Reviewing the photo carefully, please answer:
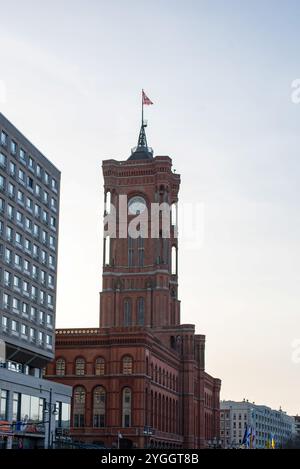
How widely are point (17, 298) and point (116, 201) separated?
75.5 metres

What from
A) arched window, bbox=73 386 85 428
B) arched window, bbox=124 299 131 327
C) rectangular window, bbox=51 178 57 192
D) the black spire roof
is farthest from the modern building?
the black spire roof

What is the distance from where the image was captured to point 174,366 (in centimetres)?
14588

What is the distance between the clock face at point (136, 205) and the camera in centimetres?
16300

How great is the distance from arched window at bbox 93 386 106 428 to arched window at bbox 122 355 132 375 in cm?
436

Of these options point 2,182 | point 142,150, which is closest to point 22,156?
point 2,182

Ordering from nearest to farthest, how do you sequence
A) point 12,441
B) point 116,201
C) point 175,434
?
point 12,441
point 175,434
point 116,201

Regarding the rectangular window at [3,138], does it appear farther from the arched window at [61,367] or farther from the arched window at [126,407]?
the arched window at [126,407]

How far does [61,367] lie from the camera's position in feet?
403

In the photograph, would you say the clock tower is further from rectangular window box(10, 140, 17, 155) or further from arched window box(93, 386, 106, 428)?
rectangular window box(10, 140, 17, 155)

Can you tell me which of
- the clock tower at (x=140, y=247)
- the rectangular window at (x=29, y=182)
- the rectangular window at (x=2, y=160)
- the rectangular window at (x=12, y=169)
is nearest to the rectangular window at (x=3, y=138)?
the rectangular window at (x=2, y=160)

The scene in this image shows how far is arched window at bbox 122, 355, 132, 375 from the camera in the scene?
119625 millimetres

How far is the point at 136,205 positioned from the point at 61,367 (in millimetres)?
49384

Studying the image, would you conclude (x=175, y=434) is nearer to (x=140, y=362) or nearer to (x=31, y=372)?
(x=140, y=362)
